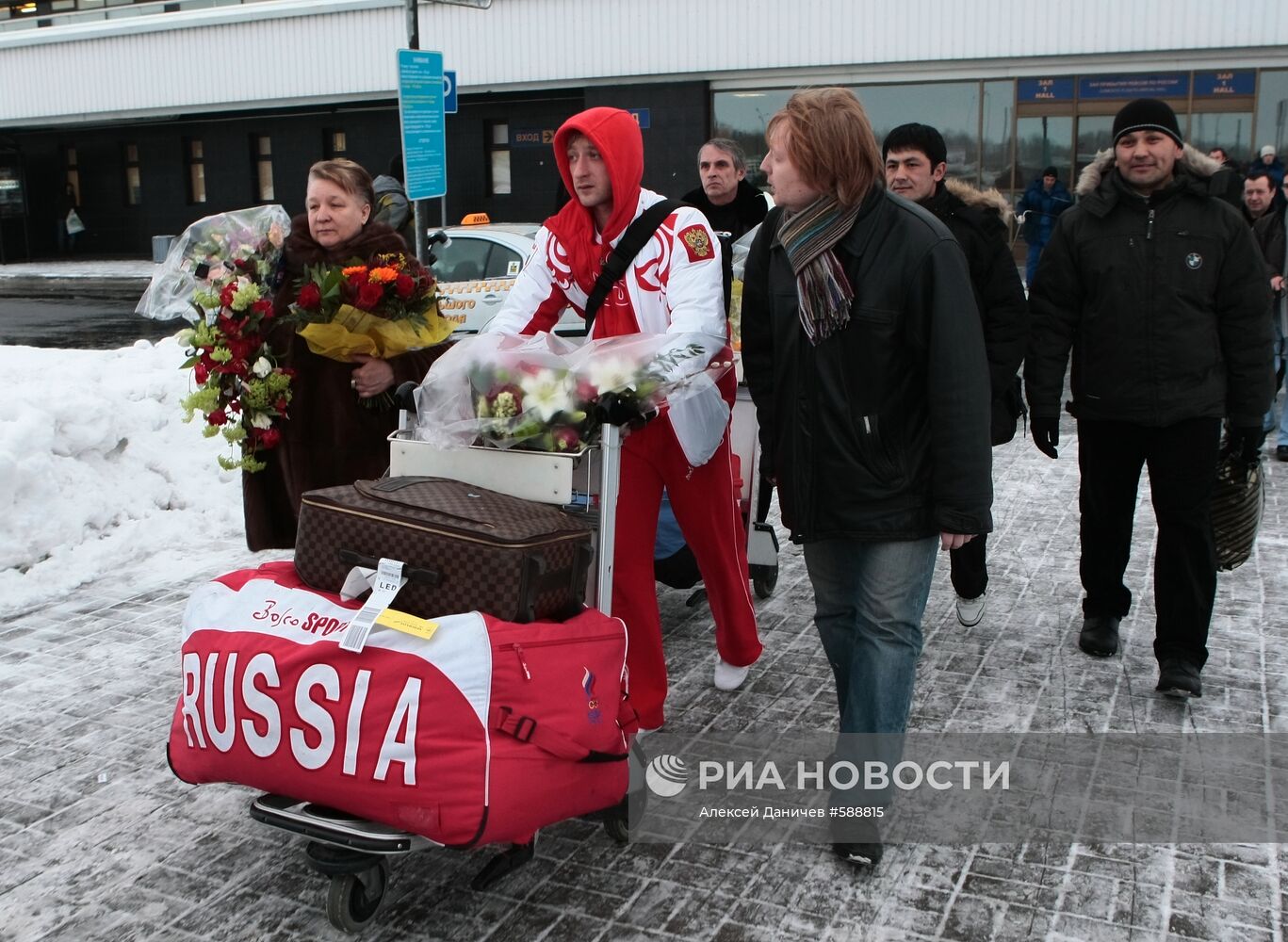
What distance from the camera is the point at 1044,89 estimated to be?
2211cm

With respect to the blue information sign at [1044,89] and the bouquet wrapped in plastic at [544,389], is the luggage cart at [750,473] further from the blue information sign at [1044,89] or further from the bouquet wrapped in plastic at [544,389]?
the blue information sign at [1044,89]

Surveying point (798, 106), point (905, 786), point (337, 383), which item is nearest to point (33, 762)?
point (337, 383)

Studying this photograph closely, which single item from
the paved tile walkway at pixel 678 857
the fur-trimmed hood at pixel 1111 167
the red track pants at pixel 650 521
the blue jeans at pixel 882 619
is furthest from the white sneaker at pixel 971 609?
the blue jeans at pixel 882 619

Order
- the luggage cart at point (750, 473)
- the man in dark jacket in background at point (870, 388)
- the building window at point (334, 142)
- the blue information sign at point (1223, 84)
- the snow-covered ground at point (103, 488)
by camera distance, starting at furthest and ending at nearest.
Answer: the building window at point (334, 142) < the blue information sign at point (1223, 84) < the snow-covered ground at point (103, 488) < the luggage cart at point (750, 473) < the man in dark jacket in background at point (870, 388)

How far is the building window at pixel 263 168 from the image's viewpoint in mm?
31016

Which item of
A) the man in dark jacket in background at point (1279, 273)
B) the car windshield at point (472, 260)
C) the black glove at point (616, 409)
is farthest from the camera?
the car windshield at point (472, 260)

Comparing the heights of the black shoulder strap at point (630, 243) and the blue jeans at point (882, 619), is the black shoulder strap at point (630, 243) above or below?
above

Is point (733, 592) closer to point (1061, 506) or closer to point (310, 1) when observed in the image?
point (1061, 506)

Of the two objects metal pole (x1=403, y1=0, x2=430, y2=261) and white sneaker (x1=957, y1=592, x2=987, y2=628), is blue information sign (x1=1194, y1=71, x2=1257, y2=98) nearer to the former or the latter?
metal pole (x1=403, y1=0, x2=430, y2=261)

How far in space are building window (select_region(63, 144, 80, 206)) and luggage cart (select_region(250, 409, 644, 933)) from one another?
35.5 m

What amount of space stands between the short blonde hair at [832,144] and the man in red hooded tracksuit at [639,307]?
65 centimetres

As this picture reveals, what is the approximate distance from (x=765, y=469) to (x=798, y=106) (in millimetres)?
1078

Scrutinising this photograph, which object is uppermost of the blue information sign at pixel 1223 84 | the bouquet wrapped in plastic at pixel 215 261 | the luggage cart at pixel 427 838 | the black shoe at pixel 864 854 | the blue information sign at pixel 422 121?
the blue information sign at pixel 1223 84

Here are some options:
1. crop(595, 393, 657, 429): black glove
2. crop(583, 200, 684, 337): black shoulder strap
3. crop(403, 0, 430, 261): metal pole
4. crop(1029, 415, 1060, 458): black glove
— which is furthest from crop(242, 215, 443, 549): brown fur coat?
crop(403, 0, 430, 261): metal pole
